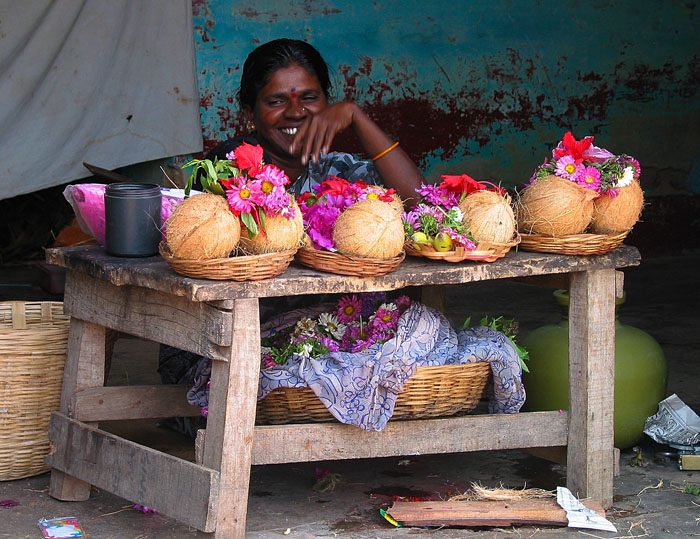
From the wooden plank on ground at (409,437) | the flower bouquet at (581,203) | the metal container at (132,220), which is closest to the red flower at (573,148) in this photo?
the flower bouquet at (581,203)

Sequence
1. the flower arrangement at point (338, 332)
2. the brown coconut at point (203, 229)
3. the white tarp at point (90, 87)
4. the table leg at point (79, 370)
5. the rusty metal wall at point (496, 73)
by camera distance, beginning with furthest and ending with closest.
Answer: the rusty metal wall at point (496, 73), the white tarp at point (90, 87), the table leg at point (79, 370), the flower arrangement at point (338, 332), the brown coconut at point (203, 229)

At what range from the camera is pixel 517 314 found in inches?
253

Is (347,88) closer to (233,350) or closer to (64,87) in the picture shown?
(64,87)

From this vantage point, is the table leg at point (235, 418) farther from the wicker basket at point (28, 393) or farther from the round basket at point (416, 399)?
the wicker basket at point (28, 393)

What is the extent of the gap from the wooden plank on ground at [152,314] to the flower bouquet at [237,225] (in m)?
0.16

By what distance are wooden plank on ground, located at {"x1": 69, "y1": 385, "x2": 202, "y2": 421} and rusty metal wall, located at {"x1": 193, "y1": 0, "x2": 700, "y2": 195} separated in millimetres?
3196

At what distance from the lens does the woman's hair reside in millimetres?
3855

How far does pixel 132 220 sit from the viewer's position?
3.04m

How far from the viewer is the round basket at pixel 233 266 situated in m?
2.74

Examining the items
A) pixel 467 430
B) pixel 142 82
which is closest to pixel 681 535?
pixel 467 430

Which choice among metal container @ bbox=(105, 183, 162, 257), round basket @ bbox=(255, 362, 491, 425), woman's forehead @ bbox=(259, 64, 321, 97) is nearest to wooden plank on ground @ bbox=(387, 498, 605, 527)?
round basket @ bbox=(255, 362, 491, 425)

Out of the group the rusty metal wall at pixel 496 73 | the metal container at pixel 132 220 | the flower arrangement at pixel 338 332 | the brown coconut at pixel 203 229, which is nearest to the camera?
the brown coconut at pixel 203 229

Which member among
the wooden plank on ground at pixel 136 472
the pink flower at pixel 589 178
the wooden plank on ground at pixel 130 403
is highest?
the pink flower at pixel 589 178

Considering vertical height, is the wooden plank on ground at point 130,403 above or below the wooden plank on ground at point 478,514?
above
